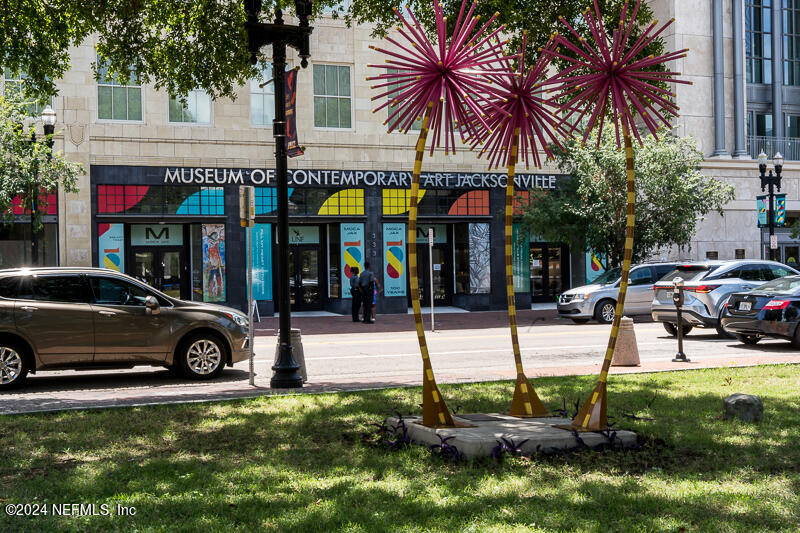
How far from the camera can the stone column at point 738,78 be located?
35031 mm

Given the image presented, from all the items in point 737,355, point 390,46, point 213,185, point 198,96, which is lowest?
point 737,355

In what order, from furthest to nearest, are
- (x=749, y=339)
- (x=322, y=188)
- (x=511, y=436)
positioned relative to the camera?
(x=322, y=188) < (x=749, y=339) < (x=511, y=436)

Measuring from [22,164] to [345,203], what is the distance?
1144cm

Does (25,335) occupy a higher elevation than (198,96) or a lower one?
lower

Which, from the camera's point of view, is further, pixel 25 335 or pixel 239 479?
pixel 25 335

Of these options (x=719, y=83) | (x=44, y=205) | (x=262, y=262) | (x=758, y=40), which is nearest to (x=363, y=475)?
(x=44, y=205)

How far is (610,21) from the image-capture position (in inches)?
508

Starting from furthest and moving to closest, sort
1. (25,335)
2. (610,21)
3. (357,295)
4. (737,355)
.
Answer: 1. (357,295)
2. (737,355)
3. (610,21)
4. (25,335)

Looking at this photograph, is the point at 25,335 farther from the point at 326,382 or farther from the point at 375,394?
the point at 375,394

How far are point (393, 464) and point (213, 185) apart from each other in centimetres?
2270

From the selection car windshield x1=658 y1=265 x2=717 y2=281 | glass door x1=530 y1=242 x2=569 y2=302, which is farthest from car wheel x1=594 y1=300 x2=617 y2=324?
glass door x1=530 y1=242 x2=569 y2=302

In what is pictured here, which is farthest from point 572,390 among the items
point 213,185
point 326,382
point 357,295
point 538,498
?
point 213,185

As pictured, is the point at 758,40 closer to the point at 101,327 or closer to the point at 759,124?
the point at 759,124

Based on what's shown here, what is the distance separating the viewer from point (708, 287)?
1822cm
